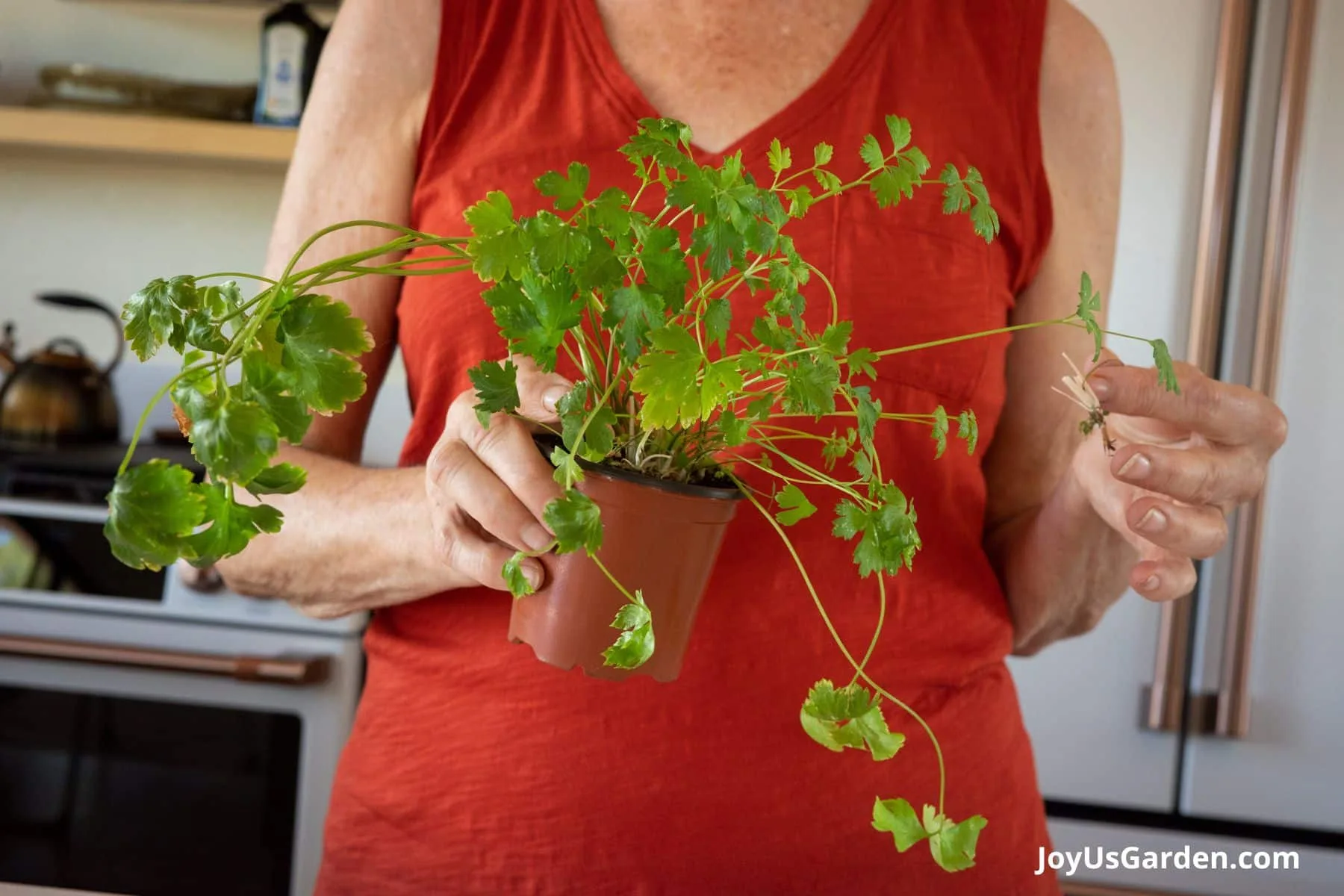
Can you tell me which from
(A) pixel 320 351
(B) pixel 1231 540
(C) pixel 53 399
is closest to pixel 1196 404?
(A) pixel 320 351

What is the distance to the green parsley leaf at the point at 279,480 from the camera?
377 millimetres

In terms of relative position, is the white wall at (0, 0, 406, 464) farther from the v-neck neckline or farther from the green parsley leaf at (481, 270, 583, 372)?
the green parsley leaf at (481, 270, 583, 372)

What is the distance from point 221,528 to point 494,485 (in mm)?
179

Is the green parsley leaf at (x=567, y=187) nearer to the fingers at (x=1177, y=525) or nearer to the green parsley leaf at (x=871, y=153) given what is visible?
the green parsley leaf at (x=871, y=153)

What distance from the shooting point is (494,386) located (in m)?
0.46

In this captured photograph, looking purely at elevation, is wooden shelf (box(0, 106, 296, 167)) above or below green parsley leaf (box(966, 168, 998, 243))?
above

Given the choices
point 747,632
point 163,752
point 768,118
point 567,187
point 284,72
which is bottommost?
point 163,752

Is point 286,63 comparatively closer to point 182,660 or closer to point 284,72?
point 284,72

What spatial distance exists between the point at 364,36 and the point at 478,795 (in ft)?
1.79

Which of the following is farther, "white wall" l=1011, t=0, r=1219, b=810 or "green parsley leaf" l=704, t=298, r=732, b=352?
"white wall" l=1011, t=0, r=1219, b=810

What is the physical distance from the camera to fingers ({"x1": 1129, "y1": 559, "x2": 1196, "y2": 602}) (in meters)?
0.73

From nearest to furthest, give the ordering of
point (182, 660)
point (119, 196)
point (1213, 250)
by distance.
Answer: point (182, 660), point (1213, 250), point (119, 196)

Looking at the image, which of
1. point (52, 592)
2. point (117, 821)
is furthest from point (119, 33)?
point (117, 821)

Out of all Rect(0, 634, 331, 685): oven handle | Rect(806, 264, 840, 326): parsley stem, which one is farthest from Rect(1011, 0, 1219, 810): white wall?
Rect(806, 264, 840, 326): parsley stem
